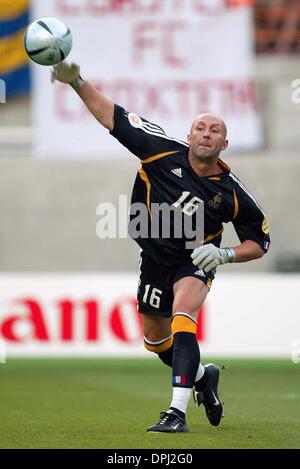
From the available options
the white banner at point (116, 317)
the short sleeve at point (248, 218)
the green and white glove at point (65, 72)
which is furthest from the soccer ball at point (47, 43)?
the white banner at point (116, 317)

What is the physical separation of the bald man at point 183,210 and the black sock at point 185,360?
7cm

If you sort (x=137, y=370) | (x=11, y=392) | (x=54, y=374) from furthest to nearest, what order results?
(x=137, y=370) < (x=54, y=374) < (x=11, y=392)

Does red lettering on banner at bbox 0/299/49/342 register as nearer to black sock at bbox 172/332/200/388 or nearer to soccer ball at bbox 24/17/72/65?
black sock at bbox 172/332/200/388

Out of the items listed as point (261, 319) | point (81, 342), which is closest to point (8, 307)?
point (81, 342)

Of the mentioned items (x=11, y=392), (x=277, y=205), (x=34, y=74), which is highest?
(x=34, y=74)

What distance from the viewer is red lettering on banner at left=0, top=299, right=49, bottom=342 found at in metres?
15.1

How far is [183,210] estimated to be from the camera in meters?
8.07

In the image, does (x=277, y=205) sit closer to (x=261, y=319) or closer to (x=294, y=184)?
(x=294, y=184)

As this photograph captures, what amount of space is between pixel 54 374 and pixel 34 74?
7.10 metres

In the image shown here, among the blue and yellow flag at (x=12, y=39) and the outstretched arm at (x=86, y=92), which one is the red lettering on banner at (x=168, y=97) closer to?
the blue and yellow flag at (x=12, y=39)

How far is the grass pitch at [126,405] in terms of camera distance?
285 inches

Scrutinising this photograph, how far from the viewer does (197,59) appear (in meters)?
18.7

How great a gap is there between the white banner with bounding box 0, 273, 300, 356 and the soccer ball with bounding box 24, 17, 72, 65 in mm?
7711

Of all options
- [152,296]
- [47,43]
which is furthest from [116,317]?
[47,43]
